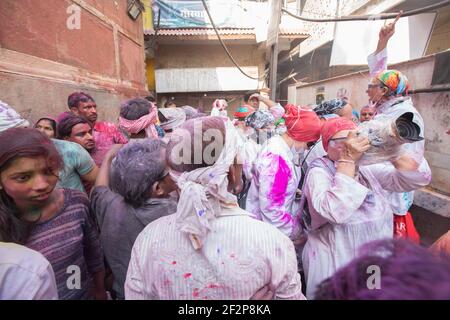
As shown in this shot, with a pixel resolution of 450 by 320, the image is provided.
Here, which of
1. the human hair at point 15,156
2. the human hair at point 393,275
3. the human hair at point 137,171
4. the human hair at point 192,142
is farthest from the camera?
the human hair at point 137,171

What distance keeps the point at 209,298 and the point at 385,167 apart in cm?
150

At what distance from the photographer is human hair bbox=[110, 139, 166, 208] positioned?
128 centimetres

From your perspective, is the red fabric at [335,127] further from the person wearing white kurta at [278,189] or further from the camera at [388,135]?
Answer: the person wearing white kurta at [278,189]

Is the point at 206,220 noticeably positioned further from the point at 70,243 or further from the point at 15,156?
the point at 15,156

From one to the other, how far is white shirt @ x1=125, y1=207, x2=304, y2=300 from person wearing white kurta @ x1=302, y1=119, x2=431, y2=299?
18.9 inches

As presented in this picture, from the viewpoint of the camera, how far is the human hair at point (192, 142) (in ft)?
3.28

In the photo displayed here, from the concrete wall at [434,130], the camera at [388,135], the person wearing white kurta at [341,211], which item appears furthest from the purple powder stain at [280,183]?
the concrete wall at [434,130]

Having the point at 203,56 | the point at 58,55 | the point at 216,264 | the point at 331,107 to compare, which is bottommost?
the point at 216,264

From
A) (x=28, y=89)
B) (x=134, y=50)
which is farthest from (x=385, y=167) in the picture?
(x=134, y=50)

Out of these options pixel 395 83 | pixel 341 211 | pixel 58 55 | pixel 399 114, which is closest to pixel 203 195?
pixel 341 211

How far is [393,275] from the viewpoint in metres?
0.52

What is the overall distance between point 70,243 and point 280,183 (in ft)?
4.75

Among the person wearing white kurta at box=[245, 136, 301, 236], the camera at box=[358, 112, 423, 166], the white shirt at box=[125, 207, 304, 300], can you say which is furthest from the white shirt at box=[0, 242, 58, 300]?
the camera at box=[358, 112, 423, 166]

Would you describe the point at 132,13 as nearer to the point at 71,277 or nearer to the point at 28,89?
the point at 28,89
